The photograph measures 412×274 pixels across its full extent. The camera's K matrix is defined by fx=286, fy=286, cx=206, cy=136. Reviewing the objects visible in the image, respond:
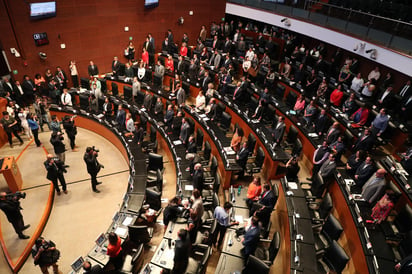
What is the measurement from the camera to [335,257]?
5988mm

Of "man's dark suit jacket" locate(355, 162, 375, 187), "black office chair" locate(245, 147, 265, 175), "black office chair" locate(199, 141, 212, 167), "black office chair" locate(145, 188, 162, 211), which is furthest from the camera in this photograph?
"black office chair" locate(199, 141, 212, 167)

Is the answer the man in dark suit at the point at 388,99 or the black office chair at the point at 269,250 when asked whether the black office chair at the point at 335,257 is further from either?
the man in dark suit at the point at 388,99

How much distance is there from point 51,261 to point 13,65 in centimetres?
1123

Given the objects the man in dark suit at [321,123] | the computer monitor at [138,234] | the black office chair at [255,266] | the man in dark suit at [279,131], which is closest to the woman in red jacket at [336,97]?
the man in dark suit at [321,123]

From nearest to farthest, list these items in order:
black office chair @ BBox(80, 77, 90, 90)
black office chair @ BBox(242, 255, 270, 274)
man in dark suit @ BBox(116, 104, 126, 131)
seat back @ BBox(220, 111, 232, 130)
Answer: black office chair @ BBox(242, 255, 270, 274)
seat back @ BBox(220, 111, 232, 130)
man in dark suit @ BBox(116, 104, 126, 131)
black office chair @ BBox(80, 77, 90, 90)

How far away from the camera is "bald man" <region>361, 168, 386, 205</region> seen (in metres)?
6.73

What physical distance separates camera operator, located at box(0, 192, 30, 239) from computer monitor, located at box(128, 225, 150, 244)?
3038mm

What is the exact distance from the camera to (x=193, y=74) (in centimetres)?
1402

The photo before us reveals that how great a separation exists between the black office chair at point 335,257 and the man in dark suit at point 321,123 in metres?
4.36

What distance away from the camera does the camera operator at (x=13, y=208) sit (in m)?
6.93

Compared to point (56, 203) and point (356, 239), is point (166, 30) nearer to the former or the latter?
point (56, 203)

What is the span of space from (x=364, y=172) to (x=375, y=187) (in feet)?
1.91

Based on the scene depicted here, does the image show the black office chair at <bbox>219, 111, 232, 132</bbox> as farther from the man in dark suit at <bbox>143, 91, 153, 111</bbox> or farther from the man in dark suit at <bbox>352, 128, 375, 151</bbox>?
the man in dark suit at <bbox>352, 128, 375, 151</bbox>

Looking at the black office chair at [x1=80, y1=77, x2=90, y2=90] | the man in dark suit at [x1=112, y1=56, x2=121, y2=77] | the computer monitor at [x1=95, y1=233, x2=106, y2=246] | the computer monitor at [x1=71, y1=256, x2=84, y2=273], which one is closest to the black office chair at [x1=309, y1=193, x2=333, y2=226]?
the computer monitor at [x1=95, y1=233, x2=106, y2=246]
